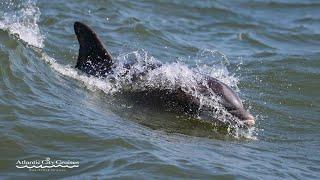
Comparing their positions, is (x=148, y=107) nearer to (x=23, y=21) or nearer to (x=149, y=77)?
(x=149, y=77)

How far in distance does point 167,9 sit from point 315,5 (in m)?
4.74

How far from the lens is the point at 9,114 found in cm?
905

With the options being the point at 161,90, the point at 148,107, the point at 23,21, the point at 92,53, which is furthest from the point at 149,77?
the point at 23,21

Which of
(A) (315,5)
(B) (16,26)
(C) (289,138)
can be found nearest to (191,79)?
(C) (289,138)

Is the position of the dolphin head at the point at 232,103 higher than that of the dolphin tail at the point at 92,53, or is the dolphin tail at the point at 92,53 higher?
the dolphin tail at the point at 92,53

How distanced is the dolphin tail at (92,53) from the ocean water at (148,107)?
0.24 meters

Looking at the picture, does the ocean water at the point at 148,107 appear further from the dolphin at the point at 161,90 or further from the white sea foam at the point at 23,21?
the dolphin at the point at 161,90

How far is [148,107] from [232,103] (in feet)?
3.87

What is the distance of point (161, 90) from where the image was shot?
10453 millimetres

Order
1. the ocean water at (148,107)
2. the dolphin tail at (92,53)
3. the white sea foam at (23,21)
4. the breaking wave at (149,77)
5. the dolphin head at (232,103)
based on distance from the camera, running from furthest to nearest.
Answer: the white sea foam at (23,21)
the dolphin tail at (92,53)
the breaking wave at (149,77)
the dolphin head at (232,103)
the ocean water at (148,107)

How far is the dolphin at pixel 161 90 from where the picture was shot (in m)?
10.0

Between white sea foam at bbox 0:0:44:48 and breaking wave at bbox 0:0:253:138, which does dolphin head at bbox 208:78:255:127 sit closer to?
breaking wave at bbox 0:0:253:138

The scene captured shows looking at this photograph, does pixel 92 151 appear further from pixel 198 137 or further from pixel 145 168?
pixel 198 137

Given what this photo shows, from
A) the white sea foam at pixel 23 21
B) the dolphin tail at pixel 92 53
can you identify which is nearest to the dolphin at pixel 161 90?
the dolphin tail at pixel 92 53
